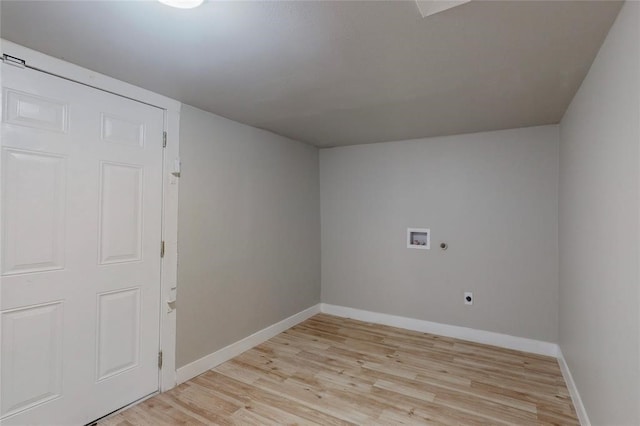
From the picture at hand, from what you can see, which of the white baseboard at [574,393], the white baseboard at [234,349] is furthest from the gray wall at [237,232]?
the white baseboard at [574,393]

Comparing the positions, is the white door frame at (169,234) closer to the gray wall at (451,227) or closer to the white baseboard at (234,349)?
the white baseboard at (234,349)

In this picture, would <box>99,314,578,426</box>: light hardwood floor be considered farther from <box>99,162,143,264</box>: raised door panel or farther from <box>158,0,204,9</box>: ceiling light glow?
<box>158,0,204,9</box>: ceiling light glow

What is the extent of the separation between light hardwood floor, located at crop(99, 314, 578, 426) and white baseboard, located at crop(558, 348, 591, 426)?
0.17 feet

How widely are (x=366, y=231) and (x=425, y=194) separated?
2.77 feet

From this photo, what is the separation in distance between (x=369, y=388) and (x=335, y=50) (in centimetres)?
236

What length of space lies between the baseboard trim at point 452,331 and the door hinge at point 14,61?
12.1 feet

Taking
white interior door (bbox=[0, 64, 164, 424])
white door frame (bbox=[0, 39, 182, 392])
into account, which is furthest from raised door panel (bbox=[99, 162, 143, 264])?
white door frame (bbox=[0, 39, 182, 392])

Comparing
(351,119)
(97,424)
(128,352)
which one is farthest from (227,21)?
(97,424)

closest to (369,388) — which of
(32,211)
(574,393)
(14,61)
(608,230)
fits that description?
(574,393)

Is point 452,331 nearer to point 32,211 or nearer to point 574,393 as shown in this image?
point 574,393

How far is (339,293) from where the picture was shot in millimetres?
4246

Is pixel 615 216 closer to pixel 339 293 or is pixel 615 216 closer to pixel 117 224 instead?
pixel 117 224

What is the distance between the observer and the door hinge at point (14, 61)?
1.67 metres

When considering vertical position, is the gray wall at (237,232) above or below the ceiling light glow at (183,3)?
below
